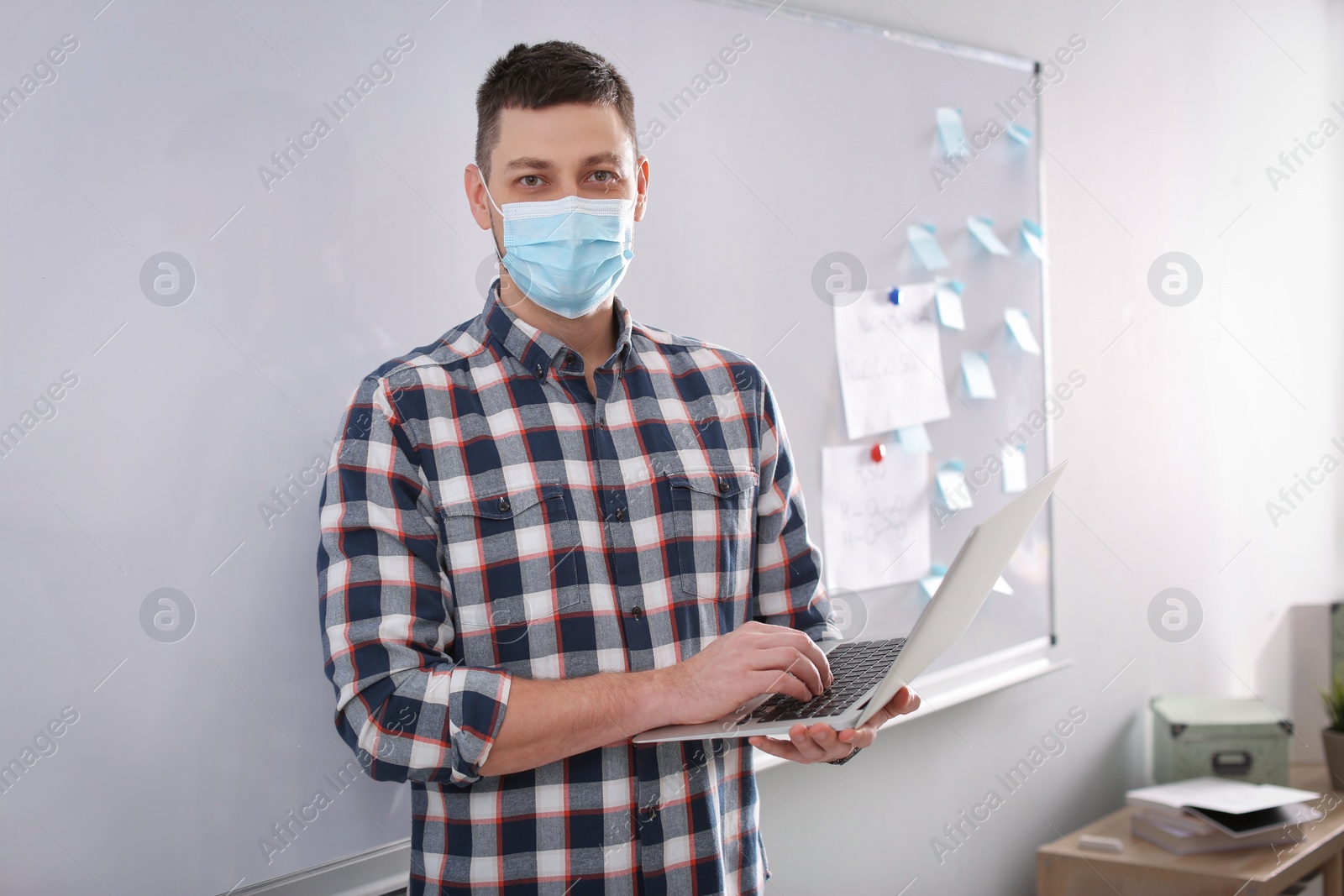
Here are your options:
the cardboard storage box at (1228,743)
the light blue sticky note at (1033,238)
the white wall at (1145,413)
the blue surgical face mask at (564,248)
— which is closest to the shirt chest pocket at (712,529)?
the blue surgical face mask at (564,248)

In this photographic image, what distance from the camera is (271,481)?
1137 millimetres

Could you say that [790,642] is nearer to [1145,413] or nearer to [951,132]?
[951,132]

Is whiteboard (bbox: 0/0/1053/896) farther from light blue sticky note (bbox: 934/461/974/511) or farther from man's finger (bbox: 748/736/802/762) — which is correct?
light blue sticky note (bbox: 934/461/974/511)

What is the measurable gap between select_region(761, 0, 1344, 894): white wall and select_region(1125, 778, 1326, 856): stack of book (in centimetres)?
24

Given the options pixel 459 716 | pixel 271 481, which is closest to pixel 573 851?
pixel 459 716

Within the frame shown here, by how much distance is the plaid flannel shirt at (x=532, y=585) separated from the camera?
95 centimetres

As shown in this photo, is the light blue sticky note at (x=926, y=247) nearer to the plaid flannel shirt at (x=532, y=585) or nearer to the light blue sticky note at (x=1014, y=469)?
the light blue sticky note at (x=1014, y=469)

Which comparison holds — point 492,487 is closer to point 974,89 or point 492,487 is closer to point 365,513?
point 365,513

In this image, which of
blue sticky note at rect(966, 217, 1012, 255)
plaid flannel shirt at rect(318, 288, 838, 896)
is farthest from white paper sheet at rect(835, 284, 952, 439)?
plaid flannel shirt at rect(318, 288, 838, 896)

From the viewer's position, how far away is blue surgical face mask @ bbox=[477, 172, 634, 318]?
1.09 meters

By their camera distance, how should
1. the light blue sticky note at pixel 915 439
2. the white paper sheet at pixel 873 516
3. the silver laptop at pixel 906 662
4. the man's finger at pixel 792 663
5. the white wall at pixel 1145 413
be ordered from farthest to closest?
the white wall at pixel 1145 413, the light blue sticky note at pixel 915 439, the white paper sheet at pixel 873 516, the man's finger at pixel 792 663, the silver laptop at pixel 906 662

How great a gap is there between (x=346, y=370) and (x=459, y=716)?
481 millimetres

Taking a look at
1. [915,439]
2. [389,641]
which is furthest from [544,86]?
[915,439]

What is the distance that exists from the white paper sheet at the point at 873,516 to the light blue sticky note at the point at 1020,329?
0.40 metres
